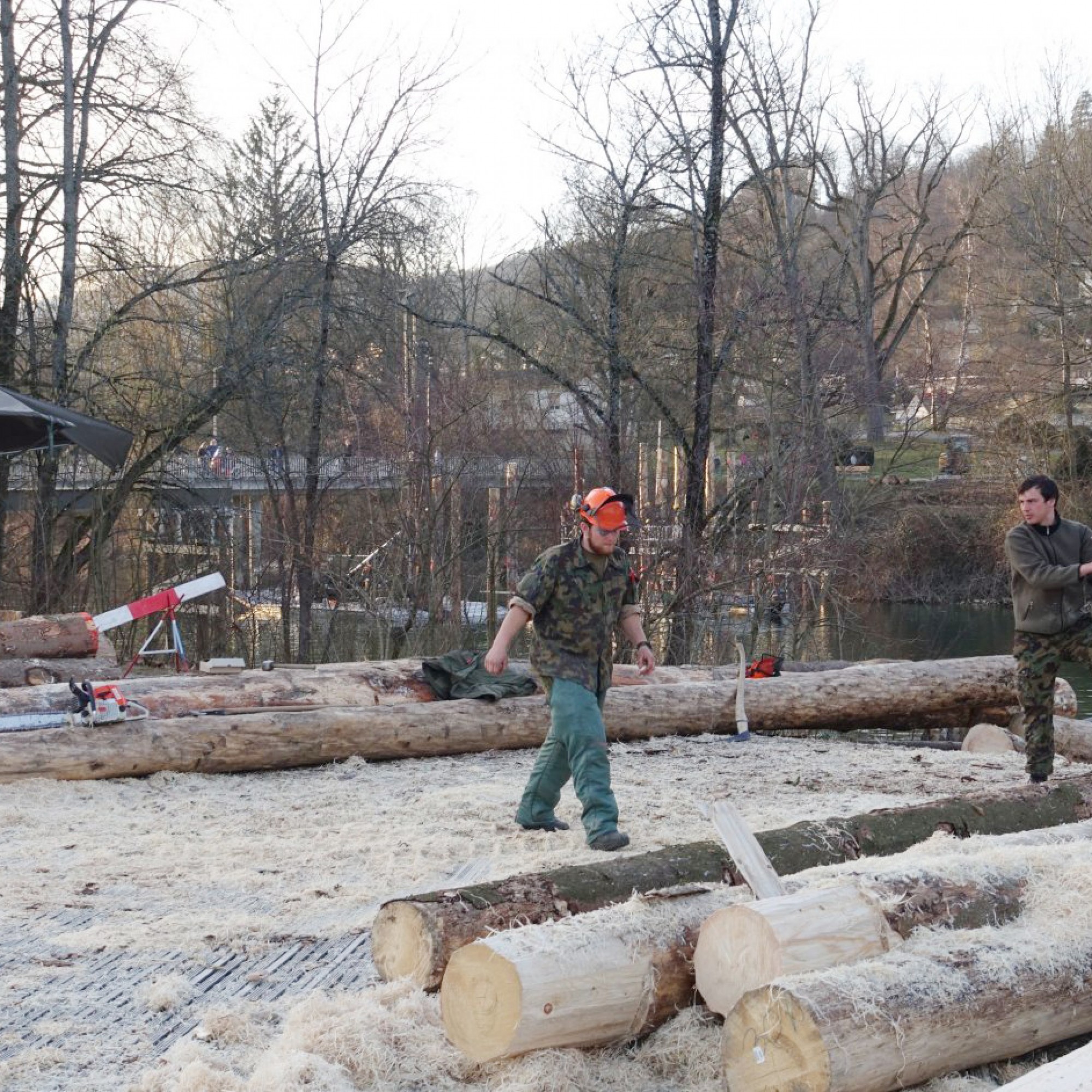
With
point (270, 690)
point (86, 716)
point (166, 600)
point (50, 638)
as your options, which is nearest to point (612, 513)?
point (86, 716)

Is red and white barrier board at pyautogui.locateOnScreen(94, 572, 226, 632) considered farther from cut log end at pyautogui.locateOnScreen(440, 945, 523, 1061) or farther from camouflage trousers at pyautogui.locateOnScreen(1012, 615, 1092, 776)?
cut log end at pyautogui.locateOnScreen(440, 945, 523, 1061)

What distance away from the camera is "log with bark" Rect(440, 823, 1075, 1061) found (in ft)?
11.8

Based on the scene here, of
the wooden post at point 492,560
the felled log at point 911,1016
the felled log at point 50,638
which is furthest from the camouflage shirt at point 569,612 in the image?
the wooden post at point 492,560

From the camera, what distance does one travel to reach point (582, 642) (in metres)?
6.48

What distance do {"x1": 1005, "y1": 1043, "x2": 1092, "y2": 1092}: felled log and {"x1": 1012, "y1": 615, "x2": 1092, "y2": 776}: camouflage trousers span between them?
16.0 feet

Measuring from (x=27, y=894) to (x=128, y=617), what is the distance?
19.2ft

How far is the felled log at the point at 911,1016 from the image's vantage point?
323 centimetres

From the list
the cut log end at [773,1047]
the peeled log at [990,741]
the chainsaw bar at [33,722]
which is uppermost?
the chainsaw bar at [33,722]

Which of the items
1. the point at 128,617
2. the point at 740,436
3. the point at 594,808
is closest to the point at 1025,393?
the point at 740,436

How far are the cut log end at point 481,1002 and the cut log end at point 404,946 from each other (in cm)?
35

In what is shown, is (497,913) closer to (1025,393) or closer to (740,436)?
(740,436)

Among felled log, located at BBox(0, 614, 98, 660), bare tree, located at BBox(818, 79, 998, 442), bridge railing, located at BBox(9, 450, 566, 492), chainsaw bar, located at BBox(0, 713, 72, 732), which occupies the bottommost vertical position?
chainsaw bar, located at BBox(0, 713, 72, 732)

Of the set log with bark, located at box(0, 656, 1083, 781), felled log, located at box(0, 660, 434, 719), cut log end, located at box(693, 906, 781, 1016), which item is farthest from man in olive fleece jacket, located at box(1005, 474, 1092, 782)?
felled log, located at box(0, 660, 434, 719)

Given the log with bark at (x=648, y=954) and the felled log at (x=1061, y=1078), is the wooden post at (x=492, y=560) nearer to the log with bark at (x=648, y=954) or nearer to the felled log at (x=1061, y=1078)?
the log with bark at (x=648, y=954)
